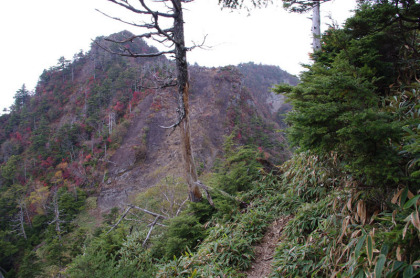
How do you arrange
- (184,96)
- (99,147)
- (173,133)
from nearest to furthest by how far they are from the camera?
1. (184,96)
2. (173,133)
3. (99,147)

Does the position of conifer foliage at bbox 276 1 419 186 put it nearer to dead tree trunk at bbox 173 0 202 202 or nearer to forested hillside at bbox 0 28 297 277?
dead tree trunk at bbox 173 0 202 202

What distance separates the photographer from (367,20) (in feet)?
8.02

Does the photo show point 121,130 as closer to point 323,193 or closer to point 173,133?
point 173,133

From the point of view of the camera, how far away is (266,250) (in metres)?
3.18

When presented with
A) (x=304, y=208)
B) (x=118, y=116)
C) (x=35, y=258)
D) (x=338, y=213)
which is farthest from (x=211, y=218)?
(x=118, y=116)

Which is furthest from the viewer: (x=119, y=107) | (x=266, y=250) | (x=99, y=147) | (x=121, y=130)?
(x=119, y=107)

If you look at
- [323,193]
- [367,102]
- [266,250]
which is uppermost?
[367,102]

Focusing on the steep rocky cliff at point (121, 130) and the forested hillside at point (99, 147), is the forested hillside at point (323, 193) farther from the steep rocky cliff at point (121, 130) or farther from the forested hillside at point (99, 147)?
the steep rocky cliff at point (121, 130)

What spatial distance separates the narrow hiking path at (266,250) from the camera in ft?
9.29

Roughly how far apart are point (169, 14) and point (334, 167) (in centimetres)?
420

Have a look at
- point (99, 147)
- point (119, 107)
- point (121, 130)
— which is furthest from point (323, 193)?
point (119, 107)

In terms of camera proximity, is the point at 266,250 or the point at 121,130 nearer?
the point at 266,250


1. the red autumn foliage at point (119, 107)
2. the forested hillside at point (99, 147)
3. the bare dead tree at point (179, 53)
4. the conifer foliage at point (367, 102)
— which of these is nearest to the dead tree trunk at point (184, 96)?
the bare dead tree at point (179, 53)

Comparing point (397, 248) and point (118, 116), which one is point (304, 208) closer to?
point (397, 248)
